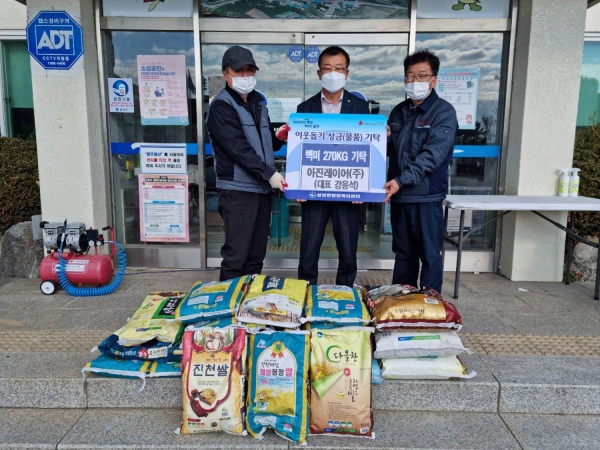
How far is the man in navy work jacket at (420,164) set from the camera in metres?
3.33

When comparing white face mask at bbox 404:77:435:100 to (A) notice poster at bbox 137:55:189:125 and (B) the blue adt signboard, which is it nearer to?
(A) notice poster at bbox 137:55:189:125

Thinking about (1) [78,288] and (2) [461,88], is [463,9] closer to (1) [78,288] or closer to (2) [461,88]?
(2) [461,88]

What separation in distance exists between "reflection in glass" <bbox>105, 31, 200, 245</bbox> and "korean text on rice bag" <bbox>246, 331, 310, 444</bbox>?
113 inches

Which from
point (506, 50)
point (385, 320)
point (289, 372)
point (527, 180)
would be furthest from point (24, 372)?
point (506, 50)

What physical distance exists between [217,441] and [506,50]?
4537 millimetres

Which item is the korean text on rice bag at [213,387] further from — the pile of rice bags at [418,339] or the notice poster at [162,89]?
the notice poster at [162,89]

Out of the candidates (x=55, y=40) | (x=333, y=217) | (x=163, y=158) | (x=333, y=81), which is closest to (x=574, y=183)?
(x=333, y=217)

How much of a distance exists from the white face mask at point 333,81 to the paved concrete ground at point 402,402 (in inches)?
80.8

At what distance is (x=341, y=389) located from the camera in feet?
7.97

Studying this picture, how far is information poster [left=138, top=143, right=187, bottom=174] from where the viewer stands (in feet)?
16.1

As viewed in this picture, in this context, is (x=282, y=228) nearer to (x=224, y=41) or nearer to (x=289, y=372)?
(x=224, y=41)

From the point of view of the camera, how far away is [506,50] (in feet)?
15.6

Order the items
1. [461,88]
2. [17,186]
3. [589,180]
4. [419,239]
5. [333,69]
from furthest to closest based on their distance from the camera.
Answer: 1. [17,186]
2. [589,180]
3. [461,88]
4. [419,239]
5. [333,69]

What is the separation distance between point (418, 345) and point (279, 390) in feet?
2.73
